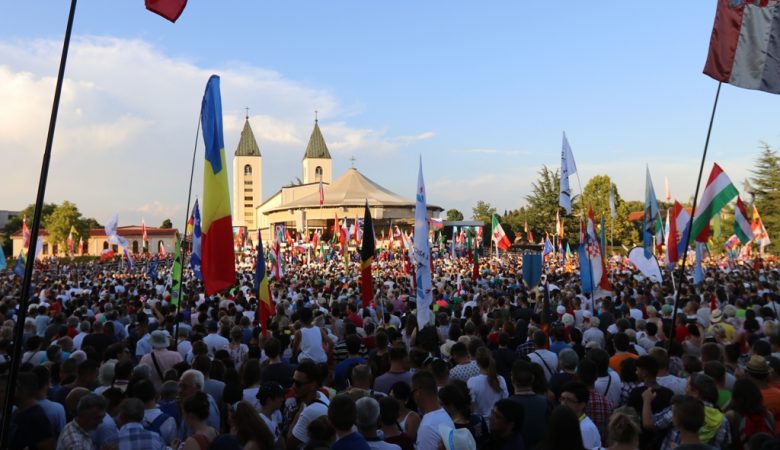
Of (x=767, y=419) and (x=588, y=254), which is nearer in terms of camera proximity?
(x=767, y=419)

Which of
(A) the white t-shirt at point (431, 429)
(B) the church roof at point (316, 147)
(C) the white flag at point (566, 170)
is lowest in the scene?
(A) the white t-shirt at point (431, 429)

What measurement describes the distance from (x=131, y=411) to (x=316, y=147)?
118303 millimetres

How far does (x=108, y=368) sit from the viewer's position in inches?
246

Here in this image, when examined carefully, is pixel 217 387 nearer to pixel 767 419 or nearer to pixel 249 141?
pixel 767 419

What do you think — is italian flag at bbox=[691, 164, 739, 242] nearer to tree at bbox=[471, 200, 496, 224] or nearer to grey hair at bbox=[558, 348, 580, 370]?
grey hair at bbox=[558, 348, 580, 370]

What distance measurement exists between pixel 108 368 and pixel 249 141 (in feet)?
386

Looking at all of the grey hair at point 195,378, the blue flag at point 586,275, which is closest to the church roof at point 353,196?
the blue flag at point 586,275

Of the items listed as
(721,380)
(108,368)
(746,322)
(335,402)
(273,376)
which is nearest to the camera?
(335,402)

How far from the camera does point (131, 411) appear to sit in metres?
4.73

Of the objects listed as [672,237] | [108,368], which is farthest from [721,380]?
[672,237]

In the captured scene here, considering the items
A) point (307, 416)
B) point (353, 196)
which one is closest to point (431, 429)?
point (307, 416)

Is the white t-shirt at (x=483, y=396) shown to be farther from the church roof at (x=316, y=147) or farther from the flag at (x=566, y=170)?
the church roof at (x=316, y=147)

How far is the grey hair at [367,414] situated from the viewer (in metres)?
4.32

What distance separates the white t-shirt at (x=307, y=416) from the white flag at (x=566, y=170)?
11.1m
